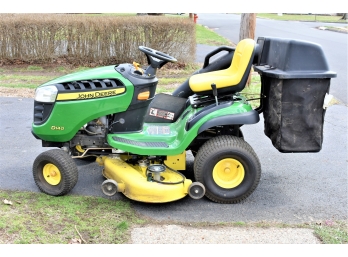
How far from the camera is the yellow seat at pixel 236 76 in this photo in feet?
13.6

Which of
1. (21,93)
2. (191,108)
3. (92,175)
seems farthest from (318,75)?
(21,93)

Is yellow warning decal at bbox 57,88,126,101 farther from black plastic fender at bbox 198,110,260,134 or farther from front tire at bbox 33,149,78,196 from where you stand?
black plastic fender at bbox 198,110,260,134

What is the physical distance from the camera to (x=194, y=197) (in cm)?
402

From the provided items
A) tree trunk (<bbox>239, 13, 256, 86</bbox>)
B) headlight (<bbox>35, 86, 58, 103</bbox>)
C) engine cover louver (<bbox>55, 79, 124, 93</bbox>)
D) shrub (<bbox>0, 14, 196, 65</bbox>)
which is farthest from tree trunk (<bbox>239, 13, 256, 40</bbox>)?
headlight (<bbox>35, 86, 58, 103</bbox>)

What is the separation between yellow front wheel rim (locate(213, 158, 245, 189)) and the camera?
13.6ft

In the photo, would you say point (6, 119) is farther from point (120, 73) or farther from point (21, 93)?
point (120, 73)

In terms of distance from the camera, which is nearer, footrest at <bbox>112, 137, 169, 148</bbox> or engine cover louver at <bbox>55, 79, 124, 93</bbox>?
engine cover louver at <bbox>55, 79, 124, 93</bbox>

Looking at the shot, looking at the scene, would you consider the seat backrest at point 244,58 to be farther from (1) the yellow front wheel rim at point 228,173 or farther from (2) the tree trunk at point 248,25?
(2) the tree trunk at point 248,25

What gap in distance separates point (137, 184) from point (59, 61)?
833 cm

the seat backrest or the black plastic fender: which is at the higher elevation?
the seat backrest

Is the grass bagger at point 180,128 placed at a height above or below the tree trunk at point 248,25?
below

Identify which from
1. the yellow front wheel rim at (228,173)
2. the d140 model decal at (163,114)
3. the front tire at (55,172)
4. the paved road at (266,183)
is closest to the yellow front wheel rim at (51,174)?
the front tire at (55,172)

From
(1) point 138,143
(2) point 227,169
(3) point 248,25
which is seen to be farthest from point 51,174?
(3) point 248,25

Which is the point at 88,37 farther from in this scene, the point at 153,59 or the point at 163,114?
the point at 153,59
